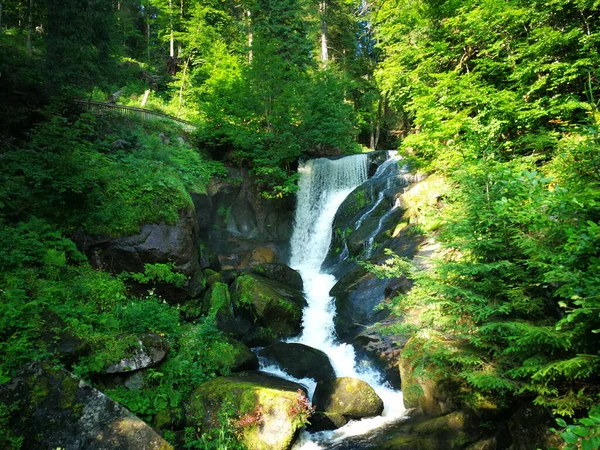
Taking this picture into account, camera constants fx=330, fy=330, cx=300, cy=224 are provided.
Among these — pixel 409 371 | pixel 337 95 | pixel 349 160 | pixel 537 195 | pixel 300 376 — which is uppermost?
pixel 337 95

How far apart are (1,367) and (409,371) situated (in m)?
7.23

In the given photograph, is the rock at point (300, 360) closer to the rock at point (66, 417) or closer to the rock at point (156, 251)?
the rock at point (156, 251)

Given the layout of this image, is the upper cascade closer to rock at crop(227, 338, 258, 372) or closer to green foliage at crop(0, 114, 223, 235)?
green foliage at crop(0, 114, 223, 235)

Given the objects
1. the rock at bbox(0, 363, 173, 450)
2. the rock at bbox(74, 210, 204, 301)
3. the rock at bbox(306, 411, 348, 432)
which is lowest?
the rock at bbox(306, 411, 348, 432)

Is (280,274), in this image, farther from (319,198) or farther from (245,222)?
(319,198)

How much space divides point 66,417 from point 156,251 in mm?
5468

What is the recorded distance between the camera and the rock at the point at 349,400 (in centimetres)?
697

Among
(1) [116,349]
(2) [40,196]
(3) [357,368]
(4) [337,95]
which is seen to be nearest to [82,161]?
(2) [40,196]

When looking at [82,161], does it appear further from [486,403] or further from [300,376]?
[486,403]

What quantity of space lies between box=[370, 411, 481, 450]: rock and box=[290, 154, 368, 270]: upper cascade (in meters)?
9.94

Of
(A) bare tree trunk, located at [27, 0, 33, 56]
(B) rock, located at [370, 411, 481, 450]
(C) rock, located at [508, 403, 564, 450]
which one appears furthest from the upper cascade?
(A) bare tree trunk, located at [27, 0, 33, 56]

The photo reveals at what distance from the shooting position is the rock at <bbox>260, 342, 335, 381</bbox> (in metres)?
8.65

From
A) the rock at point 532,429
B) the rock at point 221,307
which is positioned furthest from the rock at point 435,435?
the rock at point 221,307

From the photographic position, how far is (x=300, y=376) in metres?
8.60
